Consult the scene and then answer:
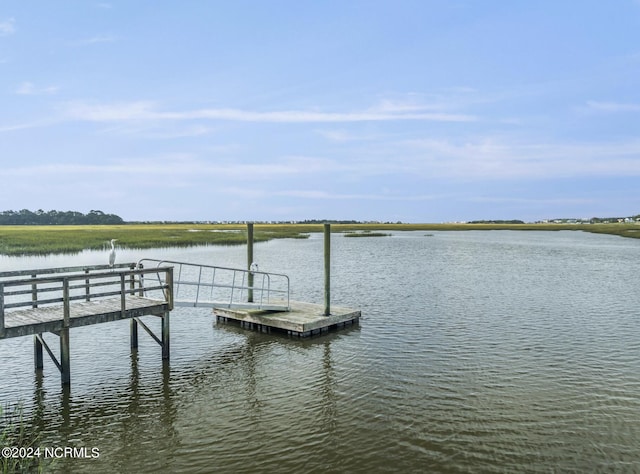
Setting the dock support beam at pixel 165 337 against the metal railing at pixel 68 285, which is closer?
the metal railing at pixel 68 285

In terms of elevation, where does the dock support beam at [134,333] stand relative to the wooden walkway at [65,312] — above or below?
below

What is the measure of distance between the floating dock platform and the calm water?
47cm

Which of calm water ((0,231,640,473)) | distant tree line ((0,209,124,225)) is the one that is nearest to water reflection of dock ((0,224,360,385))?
calm water ((0,231,640,473))

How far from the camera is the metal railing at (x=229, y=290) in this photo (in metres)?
15.0

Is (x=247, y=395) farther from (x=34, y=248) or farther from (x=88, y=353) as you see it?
(x=34, y=248)

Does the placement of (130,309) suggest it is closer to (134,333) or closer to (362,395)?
(134,333)

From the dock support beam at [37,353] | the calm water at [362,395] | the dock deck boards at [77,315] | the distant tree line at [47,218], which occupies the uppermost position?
the distant tree line at [47,218]

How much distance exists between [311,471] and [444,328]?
1046 cm

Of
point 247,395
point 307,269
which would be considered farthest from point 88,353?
point 307,269

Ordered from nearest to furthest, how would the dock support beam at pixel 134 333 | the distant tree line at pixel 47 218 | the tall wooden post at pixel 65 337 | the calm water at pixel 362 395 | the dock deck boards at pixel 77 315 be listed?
the calm water at pixel 362 395 < the dock deck boards at pixel 77 315 < the tall wooden post at pixel 65 337 < the dock support beam at pixel 134 333 < the distant tree line at pixel 47 218

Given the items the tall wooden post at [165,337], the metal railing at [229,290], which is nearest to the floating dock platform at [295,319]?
the metal railing at [229,290]

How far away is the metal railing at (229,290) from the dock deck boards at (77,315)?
1.21 meters

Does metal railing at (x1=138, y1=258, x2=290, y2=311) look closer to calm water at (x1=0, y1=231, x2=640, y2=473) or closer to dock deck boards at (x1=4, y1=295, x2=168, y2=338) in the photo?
→ dock deck boards at (x1=4, y1=295, x2=168, y2=338)

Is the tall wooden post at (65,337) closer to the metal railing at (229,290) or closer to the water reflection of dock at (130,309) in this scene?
the water reflection of dock at (130,309)
